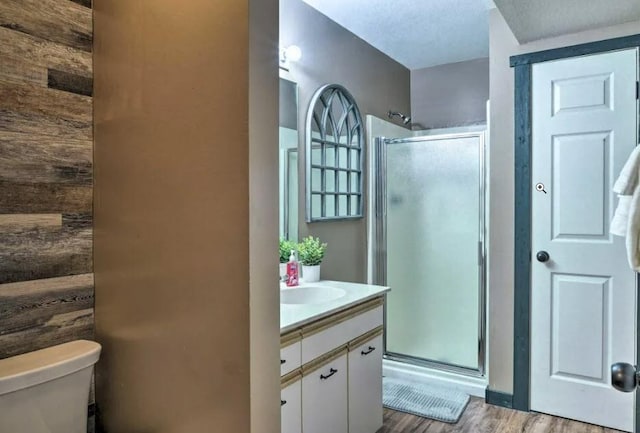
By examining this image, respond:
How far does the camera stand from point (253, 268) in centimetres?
102

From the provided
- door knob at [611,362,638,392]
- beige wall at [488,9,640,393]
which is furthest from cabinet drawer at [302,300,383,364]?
door knob at [611,362,638,392]

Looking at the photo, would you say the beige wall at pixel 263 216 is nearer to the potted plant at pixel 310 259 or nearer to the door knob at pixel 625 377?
the door knob at pixel 625 377

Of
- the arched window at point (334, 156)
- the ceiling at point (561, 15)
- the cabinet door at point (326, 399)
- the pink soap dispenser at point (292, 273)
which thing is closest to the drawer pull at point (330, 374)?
the cabinet door at point (326, 399)

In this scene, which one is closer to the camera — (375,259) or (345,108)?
(345,108)

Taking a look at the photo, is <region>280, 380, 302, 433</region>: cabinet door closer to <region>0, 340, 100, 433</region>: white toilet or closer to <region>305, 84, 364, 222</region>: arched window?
<region>0, 340, 100, 433</region>: white toilet

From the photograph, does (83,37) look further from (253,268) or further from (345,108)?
(345,108)

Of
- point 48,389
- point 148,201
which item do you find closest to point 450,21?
point 148,201

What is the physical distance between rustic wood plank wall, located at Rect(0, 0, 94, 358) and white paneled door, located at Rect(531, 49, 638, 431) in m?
2.36

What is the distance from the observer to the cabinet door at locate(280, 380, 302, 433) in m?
1.57

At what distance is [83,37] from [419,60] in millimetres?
3006

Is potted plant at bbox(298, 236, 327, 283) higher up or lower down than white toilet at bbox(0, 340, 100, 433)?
higher up

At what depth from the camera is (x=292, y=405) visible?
63.6 inches

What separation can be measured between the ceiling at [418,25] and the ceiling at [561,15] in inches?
16.1

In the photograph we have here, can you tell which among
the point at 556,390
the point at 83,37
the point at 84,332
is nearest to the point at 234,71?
the point at 83,37
